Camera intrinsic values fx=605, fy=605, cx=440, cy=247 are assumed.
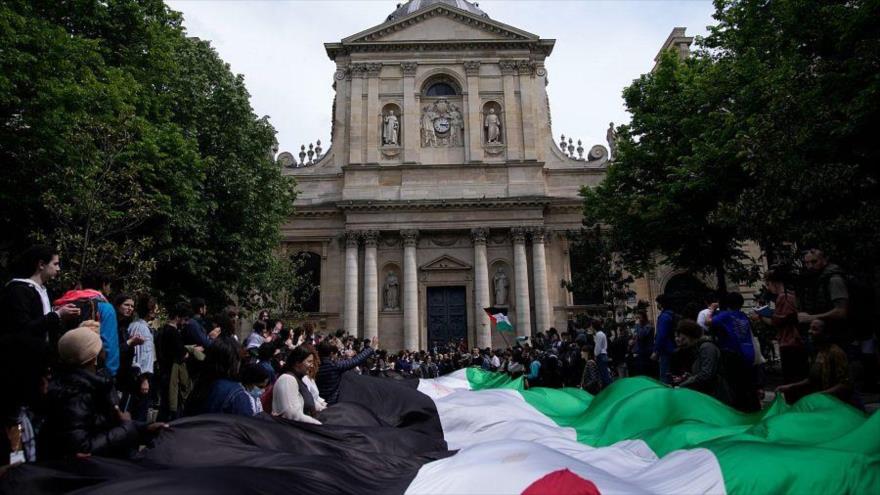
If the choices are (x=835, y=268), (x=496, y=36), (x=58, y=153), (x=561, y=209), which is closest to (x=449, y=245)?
(x=561, y=209)

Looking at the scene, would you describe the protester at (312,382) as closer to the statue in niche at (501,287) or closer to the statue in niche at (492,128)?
the statue in niche at (501,287)

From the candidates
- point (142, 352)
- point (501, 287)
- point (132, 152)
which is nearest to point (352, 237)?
point (501, 287)

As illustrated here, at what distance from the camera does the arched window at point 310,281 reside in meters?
31.4

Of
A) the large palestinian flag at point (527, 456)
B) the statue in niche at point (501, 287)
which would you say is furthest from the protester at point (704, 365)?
the statue in niche at point (501, 287)

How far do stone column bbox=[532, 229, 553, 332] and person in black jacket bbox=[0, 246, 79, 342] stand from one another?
2615cm

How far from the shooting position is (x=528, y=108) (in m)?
34.2

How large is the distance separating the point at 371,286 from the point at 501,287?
6.77 meters

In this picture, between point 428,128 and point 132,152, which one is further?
point 428,128

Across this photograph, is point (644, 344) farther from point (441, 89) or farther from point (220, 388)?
point (441, 89)

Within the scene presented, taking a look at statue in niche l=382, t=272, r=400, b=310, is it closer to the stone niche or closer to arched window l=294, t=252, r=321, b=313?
arched window l=294, t=252, r=321, b=313

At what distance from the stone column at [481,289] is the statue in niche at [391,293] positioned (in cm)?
412

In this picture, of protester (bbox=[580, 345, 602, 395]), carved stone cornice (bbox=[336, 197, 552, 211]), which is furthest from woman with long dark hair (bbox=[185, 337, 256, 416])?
carved stone cornice (bbox=[336, 197, 552, 211])

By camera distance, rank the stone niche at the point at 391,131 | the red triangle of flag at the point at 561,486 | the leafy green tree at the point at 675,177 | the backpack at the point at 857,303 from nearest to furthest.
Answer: the red triangle of flag at the point at 561,486 → the backpack at the point at 857,303 → the leafy green tree at the point at 675,177 → the stone niche at the point at 391,131

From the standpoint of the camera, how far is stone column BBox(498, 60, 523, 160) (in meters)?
33.6
